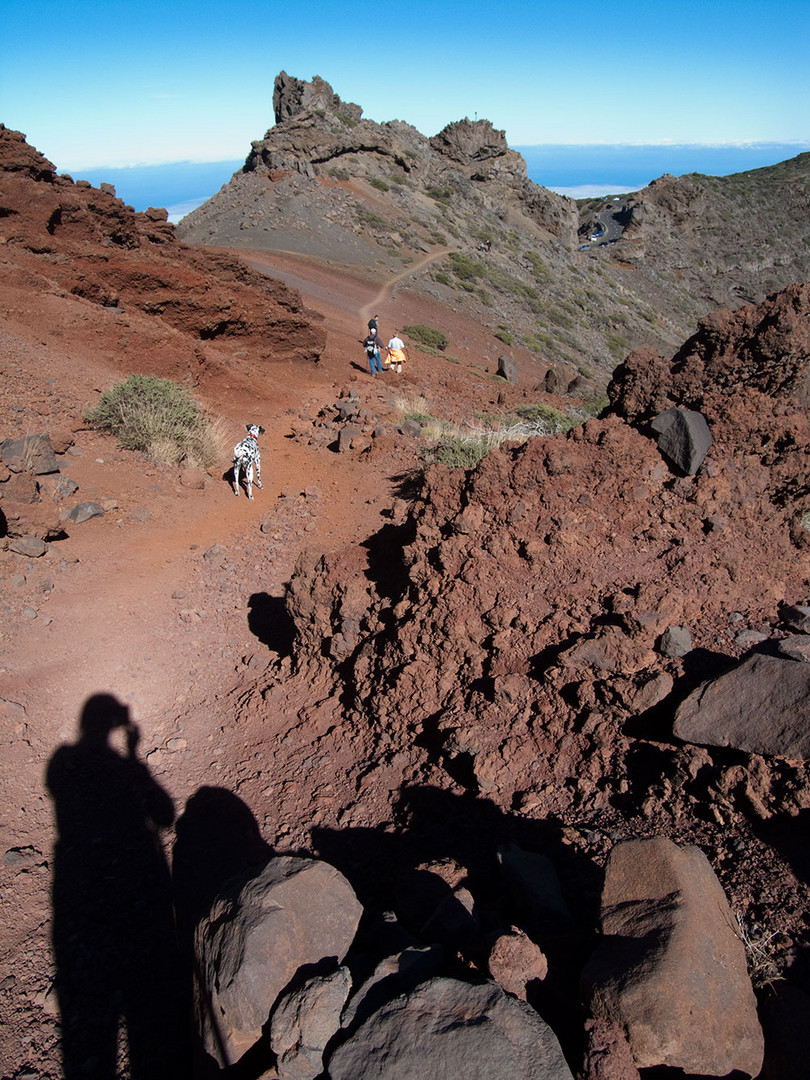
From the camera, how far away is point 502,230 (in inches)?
1672

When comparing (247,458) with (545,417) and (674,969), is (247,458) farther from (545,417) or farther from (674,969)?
(674,969)

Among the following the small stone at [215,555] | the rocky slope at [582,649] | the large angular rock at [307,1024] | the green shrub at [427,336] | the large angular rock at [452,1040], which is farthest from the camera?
the green shrub at [427,336]

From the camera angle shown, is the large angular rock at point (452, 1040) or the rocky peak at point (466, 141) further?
the rocky peak at point (466, 141)

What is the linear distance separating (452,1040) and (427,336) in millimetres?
21407

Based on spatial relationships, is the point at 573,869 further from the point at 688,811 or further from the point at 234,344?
the point at 234,344

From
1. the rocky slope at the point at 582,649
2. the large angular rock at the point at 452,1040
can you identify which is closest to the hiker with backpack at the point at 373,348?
the rocky slope at the point at 582,649

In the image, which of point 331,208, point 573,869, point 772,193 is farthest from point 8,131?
point 772,193

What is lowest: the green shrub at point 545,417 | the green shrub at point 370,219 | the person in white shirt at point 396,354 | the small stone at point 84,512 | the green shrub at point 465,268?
the small stone at point 84,512

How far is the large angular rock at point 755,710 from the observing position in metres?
2.60

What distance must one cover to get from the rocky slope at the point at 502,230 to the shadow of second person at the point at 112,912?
771 inches

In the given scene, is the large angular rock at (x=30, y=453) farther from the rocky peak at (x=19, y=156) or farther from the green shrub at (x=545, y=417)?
the green shrub at (x=545, y=417)

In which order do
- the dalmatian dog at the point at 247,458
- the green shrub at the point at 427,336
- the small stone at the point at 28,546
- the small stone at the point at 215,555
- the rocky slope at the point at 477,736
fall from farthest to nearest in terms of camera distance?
1. the green shrub at the point at 427,336
2. the dalmatian dog at the point at 247,458
3. the small stone at the point at 215,555
4. the small stone at the point at 28,546
5. the rocky slope at the point at 477,736

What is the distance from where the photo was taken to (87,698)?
546cm

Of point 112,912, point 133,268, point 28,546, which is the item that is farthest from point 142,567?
point 133,268
